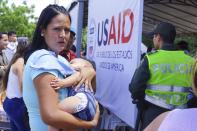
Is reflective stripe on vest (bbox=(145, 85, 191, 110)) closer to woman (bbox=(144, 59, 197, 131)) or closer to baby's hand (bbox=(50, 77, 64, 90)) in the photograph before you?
baby's hand (bbox=(50, 77, 64, 90))

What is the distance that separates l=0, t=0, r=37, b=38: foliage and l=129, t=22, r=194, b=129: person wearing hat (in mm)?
29730

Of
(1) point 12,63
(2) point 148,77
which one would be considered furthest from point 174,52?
(1) point 12,63

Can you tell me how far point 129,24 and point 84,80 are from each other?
2.34 metres

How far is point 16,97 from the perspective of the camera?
3.45m

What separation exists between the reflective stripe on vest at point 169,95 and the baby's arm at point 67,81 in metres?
1.89

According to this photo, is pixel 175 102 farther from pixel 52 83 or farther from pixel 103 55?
pixel 52 83

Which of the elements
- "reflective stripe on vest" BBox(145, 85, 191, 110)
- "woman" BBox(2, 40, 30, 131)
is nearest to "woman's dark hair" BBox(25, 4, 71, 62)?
"woman" BBox(2, 40, 30, 131)

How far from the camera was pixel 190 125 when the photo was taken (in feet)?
4.15

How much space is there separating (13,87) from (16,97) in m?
0.12

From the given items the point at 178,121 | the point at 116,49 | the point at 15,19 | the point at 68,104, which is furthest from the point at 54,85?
the point at 15,19

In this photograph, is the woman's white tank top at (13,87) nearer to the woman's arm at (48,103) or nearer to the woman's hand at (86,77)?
the woman's hand at (86,77)

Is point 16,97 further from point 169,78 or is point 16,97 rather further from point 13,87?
point 169,78

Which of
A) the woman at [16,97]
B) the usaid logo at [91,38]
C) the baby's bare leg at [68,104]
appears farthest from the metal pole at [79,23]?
the baby's bare leg at [68,104]

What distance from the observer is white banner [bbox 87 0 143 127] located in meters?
4.10
